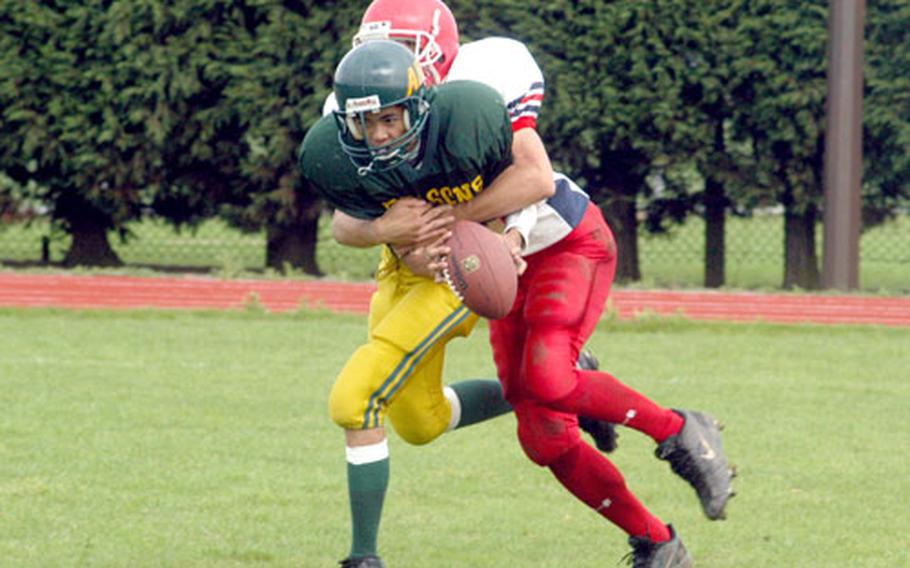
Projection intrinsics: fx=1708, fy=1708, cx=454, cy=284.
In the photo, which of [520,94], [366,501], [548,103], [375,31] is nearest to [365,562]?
[366,501]

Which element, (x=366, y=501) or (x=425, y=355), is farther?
(x=425, y=355)

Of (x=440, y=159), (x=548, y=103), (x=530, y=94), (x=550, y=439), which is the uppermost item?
(x=530, y=94)

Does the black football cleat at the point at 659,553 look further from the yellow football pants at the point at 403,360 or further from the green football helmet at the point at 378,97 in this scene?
the green football helmet at the point at 378,97

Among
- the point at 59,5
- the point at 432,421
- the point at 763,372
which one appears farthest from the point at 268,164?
the point at 432,421

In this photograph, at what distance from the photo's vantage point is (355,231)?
5246mm

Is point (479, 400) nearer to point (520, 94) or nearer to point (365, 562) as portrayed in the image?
point (365, 562)

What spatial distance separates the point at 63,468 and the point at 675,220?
8.29 meters

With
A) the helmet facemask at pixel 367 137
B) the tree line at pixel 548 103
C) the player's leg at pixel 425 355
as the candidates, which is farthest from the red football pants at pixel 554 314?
the tree line at pixel 548 103

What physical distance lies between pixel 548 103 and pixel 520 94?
320 inches

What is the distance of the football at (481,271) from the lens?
4.96 m

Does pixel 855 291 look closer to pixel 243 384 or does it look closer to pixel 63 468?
pixel 243 384

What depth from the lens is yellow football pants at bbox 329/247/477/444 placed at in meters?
5.03

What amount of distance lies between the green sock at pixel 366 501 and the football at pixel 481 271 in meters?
→ 0.55

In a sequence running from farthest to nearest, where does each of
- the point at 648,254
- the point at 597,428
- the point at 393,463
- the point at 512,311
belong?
the point at 648,254
the point at 393,463
the point at 597,428
the point at 512,311
